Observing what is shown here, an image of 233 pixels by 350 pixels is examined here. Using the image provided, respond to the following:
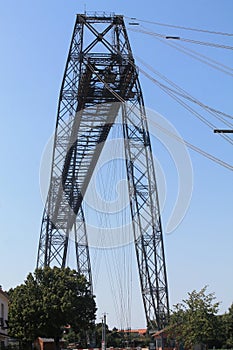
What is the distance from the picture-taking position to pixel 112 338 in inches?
3538

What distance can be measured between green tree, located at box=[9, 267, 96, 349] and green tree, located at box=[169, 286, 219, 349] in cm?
765

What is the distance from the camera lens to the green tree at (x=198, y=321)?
36.8 meters

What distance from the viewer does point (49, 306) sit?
42500mm

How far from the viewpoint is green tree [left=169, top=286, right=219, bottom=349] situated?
3684cm

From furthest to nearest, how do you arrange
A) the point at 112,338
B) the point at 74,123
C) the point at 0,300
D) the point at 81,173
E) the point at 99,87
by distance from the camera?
1. the point at 112,338
2. the point at 81,173
3. the point at 74,123
4. the point at 99,87
5. the point at 0,300

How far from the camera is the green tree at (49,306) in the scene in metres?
42.2

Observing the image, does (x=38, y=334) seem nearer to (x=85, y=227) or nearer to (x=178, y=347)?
(x=178, y=347)

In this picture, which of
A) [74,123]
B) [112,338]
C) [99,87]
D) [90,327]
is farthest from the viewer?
[112,338]

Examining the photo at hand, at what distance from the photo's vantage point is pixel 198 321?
36906mm

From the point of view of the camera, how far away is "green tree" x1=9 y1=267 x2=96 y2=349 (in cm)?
4222

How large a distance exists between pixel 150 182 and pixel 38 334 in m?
13.1

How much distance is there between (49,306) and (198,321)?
11.1 metres

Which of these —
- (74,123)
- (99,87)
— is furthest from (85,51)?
(74,123)

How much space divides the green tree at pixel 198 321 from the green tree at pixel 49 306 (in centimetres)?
765
